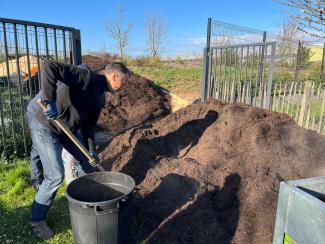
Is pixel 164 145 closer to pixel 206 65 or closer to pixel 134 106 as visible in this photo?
pixel 206 65

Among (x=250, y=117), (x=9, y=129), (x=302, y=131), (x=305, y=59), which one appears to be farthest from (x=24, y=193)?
(x=305, y=59)

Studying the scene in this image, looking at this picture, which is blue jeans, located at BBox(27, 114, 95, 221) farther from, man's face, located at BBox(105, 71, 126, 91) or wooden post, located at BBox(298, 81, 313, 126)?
wooden post, located at BBox(298, 81, 313, 126)

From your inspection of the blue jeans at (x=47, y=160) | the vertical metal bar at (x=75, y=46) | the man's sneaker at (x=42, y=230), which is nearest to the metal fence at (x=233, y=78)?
the vertical metal bar at (x=75, y=46)

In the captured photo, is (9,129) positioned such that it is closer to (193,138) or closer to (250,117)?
(193,138)

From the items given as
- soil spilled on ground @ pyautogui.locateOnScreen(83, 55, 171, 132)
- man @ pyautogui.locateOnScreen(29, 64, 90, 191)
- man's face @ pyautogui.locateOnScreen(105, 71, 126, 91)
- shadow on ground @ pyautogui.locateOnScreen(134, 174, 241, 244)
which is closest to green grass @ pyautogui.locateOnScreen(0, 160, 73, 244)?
man @ pyautogui.locateOnScreen(29, 64, 90, 191)

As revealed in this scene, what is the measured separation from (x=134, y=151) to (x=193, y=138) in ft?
3.93

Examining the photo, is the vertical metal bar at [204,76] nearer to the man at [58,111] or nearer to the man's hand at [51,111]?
the man at [58,111]

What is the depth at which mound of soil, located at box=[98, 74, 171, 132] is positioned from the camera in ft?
Answer: 26.8

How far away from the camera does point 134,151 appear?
493 cm

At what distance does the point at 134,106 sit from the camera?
361 inches

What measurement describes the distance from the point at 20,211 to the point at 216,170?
2.44 meters

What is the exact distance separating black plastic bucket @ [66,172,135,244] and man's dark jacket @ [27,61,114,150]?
68cm

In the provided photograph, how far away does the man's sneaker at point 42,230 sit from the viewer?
3285mm

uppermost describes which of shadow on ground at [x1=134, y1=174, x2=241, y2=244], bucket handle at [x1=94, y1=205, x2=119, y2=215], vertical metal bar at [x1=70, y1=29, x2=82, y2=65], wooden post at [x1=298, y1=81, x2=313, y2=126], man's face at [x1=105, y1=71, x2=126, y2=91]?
vertical metal bar at [x1=70, y1=29, x2=82, y2=65]
